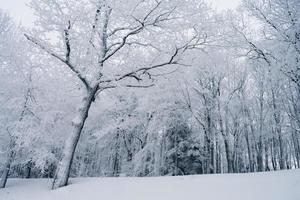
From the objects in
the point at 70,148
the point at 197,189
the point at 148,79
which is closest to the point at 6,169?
the point at 70,148

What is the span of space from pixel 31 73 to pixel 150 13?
27.1 feet

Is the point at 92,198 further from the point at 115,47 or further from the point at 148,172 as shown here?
the point at 148,172

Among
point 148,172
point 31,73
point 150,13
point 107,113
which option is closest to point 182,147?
point 148,172

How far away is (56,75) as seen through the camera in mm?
15711

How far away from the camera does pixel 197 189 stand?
6.29 m

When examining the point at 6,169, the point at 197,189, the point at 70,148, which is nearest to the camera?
the point at 197,189

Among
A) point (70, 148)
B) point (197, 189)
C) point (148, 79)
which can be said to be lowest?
point (197, 189)

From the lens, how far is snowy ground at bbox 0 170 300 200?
17.4 feet

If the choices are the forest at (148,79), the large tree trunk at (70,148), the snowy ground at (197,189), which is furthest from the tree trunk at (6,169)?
the snowy ground at (197,189)

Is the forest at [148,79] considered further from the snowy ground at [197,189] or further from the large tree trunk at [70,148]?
the snowy ground at [197,189]

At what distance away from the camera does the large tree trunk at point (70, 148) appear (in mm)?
9320

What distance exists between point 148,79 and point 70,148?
578 centimetres

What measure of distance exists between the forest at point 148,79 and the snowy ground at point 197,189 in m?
1.89

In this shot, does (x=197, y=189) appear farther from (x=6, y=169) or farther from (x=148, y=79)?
(x=6, y=169)
